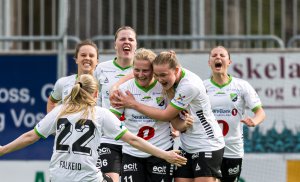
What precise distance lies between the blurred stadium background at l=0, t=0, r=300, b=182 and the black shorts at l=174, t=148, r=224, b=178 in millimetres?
3135

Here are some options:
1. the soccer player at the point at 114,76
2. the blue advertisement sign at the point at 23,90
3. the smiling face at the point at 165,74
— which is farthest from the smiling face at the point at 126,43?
the blue advertisement sign at the point at 23,90

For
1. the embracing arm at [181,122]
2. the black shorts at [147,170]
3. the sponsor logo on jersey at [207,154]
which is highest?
the embracing arm at [181,122]

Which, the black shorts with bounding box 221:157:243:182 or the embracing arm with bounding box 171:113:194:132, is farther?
the black shorts with bounding box 221:157:243:182

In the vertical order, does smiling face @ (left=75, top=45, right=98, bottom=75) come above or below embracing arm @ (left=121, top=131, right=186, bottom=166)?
above

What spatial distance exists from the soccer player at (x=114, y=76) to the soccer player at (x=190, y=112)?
31.9 inches

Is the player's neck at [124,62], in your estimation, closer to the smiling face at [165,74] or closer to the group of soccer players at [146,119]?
the group of soccer players at [146,119]

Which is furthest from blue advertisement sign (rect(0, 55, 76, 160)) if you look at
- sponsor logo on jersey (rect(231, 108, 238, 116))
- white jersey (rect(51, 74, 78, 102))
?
sponsor logo on jersey (rect(231, 108, 238, 116))

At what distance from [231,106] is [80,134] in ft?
10.8

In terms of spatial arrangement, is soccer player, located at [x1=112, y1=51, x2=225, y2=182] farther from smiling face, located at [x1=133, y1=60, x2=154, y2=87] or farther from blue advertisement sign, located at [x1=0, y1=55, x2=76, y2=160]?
blue advertisement sign, located at [x1=0, y1=55, x2=76, y2=160]

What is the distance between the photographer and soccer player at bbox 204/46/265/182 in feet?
35.8

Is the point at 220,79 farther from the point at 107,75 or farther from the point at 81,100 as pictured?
the point at 81,100

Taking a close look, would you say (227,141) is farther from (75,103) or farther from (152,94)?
(75,103)

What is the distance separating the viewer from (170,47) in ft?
42.2

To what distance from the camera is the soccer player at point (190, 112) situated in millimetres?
8961
